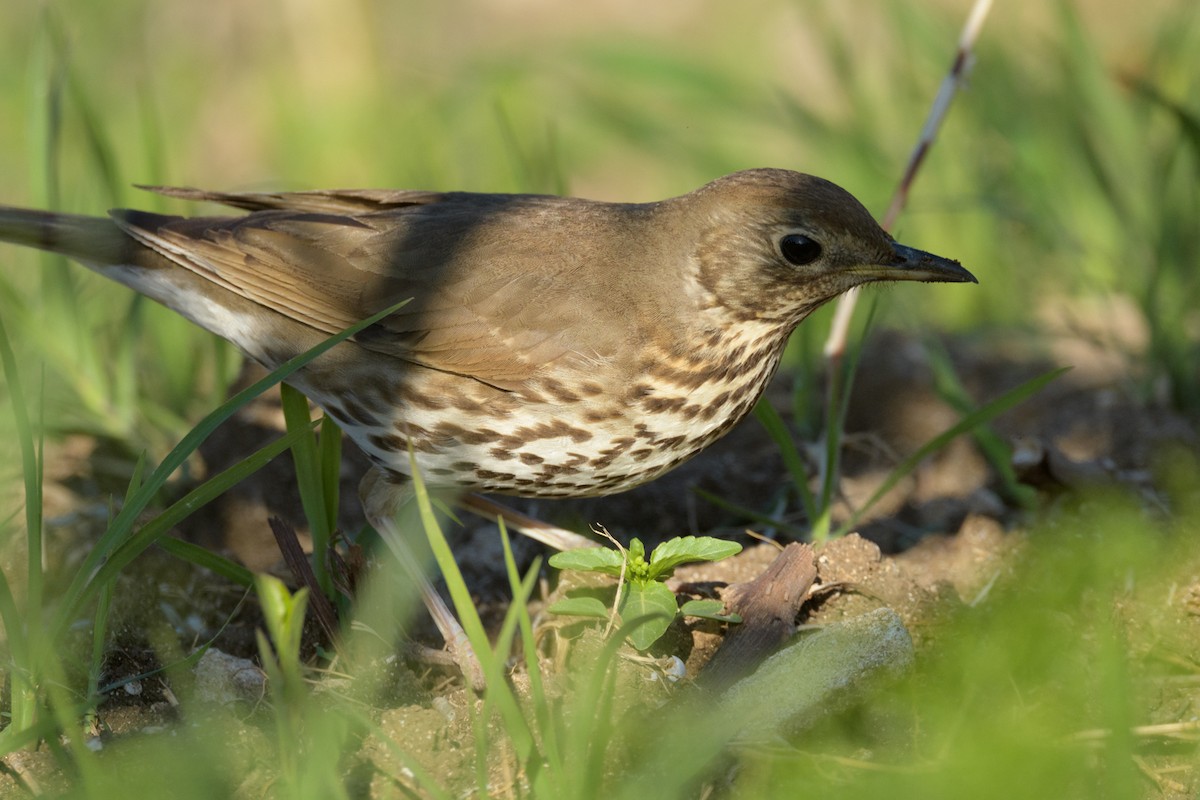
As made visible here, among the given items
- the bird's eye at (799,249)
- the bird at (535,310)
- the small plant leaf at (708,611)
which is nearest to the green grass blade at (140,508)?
the bird at (535,310)

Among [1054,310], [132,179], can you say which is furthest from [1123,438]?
[132,179]

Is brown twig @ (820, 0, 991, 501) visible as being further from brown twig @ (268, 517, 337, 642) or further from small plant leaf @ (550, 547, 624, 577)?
brown twig @ (268, 517, 337, 642)

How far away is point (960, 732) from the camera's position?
8.77 ft

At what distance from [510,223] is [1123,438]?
2205 millimetres

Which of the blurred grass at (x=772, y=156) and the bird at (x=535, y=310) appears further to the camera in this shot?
the bird at (x=535, y=310)

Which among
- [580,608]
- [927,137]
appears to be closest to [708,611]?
[580,608]

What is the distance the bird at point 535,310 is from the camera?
133 inches

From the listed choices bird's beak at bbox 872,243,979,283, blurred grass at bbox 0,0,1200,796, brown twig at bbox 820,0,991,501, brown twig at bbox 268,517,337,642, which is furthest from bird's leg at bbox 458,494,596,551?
bird's beak at bbox 872,243,979,283

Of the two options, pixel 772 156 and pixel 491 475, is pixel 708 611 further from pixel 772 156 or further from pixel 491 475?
pixel 772 156

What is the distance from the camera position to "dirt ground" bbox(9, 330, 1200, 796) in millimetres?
3162

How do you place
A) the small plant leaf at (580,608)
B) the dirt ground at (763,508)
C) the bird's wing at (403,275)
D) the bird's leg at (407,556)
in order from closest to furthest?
the small plant leaf at (580,608) → the dirt ground at (763,508) → the bird's leg at (407,556) → the bird's wing at (403,275)

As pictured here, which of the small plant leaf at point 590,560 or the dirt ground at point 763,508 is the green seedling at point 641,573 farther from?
the dirt ground at point 763,508

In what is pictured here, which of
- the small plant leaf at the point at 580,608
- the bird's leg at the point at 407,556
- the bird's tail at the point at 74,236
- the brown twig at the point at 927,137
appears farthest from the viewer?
the brown twig at the point at 927,137

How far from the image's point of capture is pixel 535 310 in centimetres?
349
